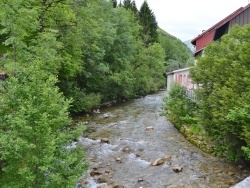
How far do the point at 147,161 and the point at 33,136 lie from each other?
6.35 meters

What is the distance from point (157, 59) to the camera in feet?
129

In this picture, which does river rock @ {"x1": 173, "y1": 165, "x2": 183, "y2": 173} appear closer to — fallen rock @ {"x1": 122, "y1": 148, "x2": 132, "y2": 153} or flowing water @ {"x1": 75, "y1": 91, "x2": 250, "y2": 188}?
flowing water @ {"x1": 75, "y1": 91, "x2": 250, "y2": 188}

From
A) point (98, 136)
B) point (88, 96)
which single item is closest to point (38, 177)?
point (98, 136)

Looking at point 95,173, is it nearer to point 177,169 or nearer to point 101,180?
point 101,180

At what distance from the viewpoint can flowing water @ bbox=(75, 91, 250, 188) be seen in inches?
335

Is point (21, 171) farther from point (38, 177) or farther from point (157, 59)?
point (157, 59)

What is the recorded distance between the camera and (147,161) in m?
10.4

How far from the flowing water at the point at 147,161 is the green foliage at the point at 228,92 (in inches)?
38.9

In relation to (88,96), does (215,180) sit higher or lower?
lower

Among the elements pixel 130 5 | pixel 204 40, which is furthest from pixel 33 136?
pixel 130 5

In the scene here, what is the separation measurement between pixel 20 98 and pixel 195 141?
9277mm

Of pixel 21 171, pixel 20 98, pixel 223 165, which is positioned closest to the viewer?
pixel 21 171

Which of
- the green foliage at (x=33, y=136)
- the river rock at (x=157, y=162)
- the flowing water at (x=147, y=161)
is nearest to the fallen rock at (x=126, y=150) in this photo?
the flowing water at (x=147, y=161)

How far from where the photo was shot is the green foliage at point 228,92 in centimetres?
786
